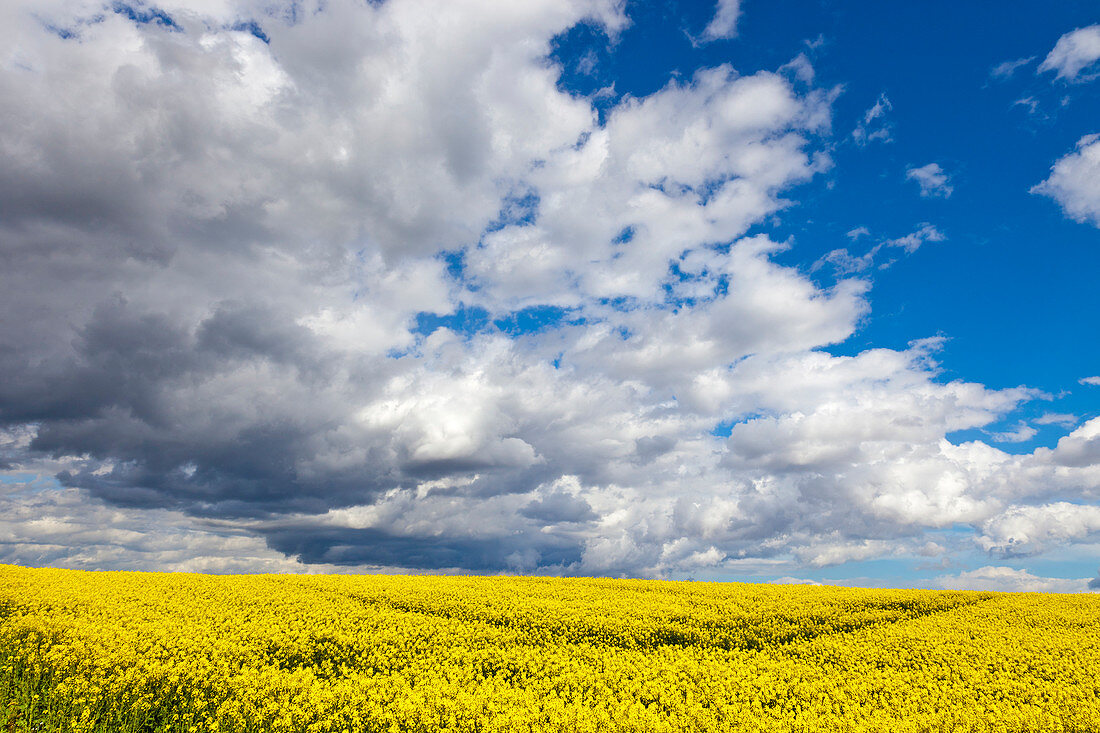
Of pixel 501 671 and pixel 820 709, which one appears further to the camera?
pixel 501 671

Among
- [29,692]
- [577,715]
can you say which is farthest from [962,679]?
[29,692]

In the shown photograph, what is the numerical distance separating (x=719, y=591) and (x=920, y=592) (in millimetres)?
16446

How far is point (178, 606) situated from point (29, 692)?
36.3ft

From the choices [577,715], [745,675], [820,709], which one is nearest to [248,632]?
[577,715]

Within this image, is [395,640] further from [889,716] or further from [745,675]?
[889,716]

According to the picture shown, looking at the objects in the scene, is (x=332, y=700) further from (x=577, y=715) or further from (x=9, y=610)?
(x=9, y=610)

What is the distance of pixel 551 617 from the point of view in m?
27.2

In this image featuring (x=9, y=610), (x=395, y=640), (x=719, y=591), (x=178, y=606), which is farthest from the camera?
(x=719, y=591)

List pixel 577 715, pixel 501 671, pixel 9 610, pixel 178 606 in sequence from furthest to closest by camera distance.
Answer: pixel 178 606 < pixel 9 610 < pixel 501 671 < pixel 577 715

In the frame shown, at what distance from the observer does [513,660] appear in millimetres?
20688

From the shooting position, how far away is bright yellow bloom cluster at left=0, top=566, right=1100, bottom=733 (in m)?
15.0

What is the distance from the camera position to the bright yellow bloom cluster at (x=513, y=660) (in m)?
15.0

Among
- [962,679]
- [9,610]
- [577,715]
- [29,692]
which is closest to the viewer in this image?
[577,715]

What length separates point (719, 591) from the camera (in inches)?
1480
